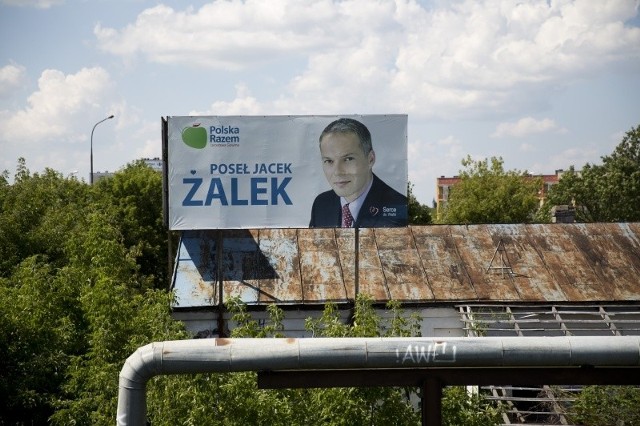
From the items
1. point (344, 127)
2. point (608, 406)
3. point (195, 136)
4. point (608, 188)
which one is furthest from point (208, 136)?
point (608, 188)

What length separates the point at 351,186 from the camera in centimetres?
1800

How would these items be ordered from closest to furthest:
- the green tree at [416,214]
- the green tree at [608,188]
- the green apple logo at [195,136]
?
the green apple logo at [195,136], the green tree at [416,214], the green tree at [608,188]

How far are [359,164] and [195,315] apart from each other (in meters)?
5.06

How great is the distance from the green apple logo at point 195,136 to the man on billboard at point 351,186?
243 centimetres

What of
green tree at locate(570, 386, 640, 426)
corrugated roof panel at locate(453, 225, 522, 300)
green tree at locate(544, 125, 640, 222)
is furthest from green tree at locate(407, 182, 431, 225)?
green tree at locate(570, 386, 640, 426)

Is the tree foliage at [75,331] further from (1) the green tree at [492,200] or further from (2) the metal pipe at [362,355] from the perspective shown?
(1) the green tree at [492,200]

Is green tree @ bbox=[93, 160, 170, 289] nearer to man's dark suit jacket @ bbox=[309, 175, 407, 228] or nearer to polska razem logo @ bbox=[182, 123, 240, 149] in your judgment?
polska razem logo @ bbox=[182, 123, 240, 149]

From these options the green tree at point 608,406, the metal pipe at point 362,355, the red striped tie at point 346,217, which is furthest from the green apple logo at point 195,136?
the metal pipe at point 362,355

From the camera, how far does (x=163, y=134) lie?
1811 cm

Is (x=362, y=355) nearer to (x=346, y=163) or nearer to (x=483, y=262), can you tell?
(x=346, y=163)

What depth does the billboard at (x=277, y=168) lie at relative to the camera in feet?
58.8

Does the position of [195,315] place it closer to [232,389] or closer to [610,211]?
[232,389]

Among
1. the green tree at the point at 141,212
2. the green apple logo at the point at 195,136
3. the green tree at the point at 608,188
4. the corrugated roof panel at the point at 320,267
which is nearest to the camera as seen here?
the green apple logo at the point at 195,136

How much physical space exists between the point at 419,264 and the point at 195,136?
21.7ft
